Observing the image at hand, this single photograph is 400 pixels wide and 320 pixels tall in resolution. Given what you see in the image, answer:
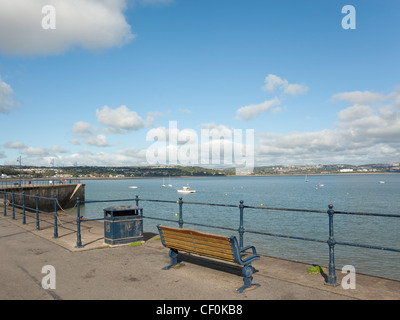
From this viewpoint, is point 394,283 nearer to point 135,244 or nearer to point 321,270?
point 321,270

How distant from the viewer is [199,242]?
6.10m

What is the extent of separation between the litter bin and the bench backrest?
2.79 m

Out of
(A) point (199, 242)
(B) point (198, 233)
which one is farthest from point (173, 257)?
(B) point (198, 233)

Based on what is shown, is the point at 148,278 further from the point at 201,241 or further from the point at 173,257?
the point at 201,241

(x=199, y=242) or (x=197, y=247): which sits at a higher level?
(x=199, y=242)

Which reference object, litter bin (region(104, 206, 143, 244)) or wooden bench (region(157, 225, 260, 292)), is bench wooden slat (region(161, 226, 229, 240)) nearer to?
wooden bench (region(157, 225, 260, 292))

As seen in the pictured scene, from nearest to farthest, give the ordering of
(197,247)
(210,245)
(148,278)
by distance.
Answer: (210,245)
(197,247)
(148,278)

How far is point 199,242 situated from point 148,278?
1.28 meters

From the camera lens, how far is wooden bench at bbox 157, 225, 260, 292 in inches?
220

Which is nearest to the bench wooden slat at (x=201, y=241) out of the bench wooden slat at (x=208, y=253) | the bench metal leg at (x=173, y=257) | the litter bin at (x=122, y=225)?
the bench wooden slat at (x=208, y=253)

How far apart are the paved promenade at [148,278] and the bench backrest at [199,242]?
555 millimetres

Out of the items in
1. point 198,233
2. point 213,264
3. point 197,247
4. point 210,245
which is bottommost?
point 213,264
